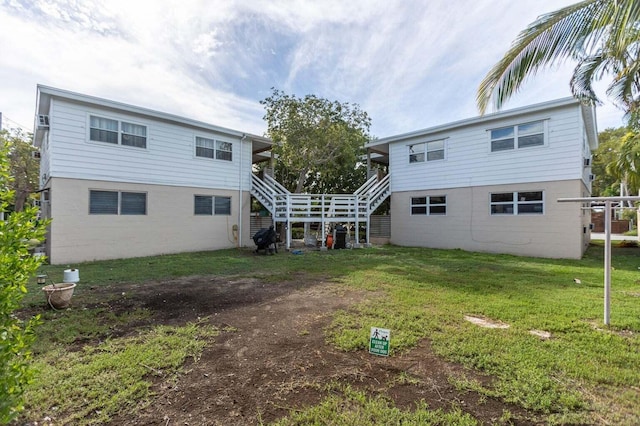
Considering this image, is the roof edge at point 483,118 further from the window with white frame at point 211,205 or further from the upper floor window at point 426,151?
the window with white frame at point 211,205

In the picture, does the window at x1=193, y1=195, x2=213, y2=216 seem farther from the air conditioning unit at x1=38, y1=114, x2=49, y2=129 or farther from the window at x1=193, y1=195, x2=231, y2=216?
the air conditioning unit at x1=38, y1=114, x2=49, y2=129

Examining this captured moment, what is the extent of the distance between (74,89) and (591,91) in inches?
576

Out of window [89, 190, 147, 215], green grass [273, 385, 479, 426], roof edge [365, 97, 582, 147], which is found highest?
roof edge [365, 97, 582, 147]

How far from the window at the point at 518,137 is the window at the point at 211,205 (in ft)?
35.7

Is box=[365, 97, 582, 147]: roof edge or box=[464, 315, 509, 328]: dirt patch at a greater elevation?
box=[365, 97, 582, 147]: roof edge

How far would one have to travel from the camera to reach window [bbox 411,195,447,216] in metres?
12.6

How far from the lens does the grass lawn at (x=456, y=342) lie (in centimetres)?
233

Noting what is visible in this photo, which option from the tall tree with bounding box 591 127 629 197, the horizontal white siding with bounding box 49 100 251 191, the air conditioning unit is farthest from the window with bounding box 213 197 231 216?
the tall tree with bounding box 591 127 629 197

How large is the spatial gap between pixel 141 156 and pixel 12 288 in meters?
9.94

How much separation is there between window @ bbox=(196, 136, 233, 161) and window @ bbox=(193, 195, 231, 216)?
5.62 ft

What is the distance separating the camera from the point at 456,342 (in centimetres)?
343

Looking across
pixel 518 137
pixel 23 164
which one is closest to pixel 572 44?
pixel 518 137

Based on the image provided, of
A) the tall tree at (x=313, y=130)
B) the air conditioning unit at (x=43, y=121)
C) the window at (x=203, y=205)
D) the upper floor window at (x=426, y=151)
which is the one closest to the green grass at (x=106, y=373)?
the window at (x=203, y=205)

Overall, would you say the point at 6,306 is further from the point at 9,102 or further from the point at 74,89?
the point at 9,102
